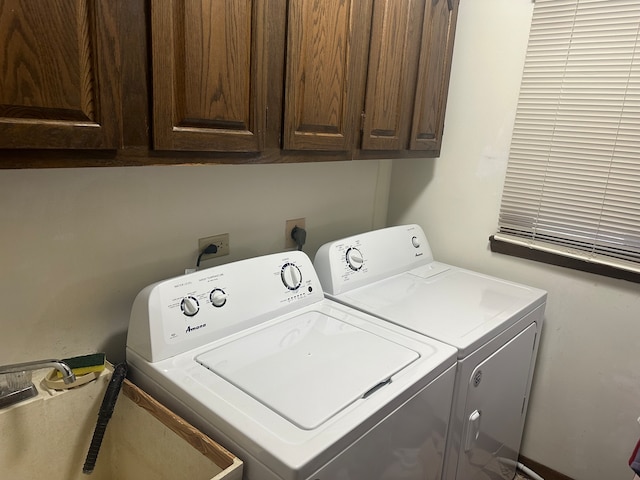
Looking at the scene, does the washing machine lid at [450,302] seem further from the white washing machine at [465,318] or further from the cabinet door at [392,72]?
the cabinet door at [392,72]

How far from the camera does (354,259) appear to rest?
5.67ft

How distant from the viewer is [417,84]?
169 centimetres

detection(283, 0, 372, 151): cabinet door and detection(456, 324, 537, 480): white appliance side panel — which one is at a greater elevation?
detection(283, 0, 372, 151): cabinet door

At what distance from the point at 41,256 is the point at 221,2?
76 centimetres

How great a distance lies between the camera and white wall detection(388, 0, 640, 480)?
179 cm

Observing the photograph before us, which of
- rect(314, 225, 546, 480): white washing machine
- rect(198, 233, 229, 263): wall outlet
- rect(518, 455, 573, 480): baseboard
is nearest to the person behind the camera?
rect(314, 225, 546, 480): white washing machine

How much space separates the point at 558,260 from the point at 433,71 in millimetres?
914

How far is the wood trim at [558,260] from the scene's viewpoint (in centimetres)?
170

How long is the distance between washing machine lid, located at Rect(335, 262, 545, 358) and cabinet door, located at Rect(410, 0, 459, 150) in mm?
551

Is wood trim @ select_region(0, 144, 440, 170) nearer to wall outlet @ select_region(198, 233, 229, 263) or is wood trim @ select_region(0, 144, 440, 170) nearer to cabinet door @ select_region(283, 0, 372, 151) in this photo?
cabinet door @ select_region(283, 0, 372, 151)

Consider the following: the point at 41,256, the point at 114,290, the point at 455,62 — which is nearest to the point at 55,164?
the point at 41,256

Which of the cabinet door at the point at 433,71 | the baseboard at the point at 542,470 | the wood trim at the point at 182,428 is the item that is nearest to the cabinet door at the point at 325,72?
the cabinet door at the point at 433,71

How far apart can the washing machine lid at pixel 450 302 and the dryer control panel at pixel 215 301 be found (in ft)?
0.68

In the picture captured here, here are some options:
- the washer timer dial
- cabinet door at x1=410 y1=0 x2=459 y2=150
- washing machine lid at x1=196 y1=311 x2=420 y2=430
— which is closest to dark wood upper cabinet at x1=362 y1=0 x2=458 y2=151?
cabinet door at x1=410 y1=0 x2=459 y2=150
